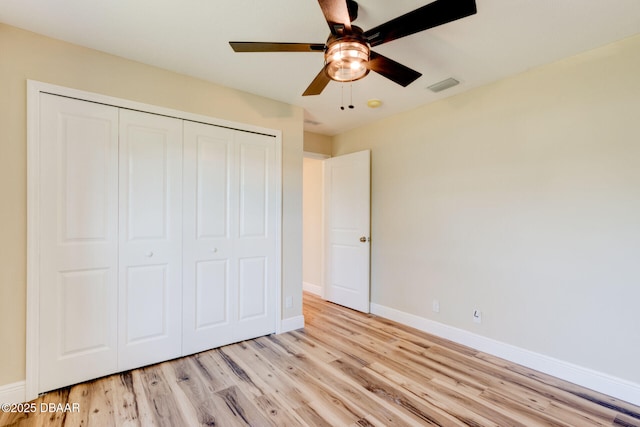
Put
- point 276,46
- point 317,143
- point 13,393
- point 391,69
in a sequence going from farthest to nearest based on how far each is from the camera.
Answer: point 317,143
point 13,393
point 391,69
point 276,46

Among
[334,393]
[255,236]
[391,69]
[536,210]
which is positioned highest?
[391,69]

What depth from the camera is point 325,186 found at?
14.9 ft

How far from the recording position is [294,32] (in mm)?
2098

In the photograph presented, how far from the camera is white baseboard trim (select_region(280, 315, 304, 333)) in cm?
329

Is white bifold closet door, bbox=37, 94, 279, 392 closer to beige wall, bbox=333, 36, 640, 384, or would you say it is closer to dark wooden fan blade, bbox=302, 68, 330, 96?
dark wooden fan blade, bbox=302, 68, 330, 96

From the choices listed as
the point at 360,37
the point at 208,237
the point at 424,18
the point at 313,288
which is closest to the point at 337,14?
the point at 360,37

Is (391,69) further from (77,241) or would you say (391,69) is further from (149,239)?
(77,241)

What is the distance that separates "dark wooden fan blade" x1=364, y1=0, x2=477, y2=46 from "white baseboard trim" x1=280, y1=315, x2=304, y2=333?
110 inches

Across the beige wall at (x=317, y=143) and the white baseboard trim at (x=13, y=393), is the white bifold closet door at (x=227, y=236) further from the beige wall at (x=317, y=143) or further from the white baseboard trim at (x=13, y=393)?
the beige wall at (x=317, y=143)

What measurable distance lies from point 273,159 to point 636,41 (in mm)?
3013

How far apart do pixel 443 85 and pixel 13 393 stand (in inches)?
163

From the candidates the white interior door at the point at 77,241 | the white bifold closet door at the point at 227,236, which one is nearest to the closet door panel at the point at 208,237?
the white bifold closet door at the point at 227,236

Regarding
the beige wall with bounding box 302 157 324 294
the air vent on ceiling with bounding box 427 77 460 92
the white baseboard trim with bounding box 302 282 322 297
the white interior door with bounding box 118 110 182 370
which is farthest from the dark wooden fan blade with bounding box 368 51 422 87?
the white baseboard trim with bounding box 302 282 322 297

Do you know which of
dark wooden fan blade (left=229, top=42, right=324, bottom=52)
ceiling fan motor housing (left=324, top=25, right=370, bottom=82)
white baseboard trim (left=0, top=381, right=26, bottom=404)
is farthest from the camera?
white baseboard trim (left=0, top=381, right=26, bottom=404)
